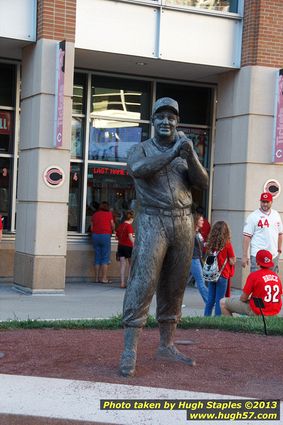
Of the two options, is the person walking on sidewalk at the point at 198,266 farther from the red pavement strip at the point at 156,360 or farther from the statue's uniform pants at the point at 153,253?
the statue's uniform pants at the point at 153,253

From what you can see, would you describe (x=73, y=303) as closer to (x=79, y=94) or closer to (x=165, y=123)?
(x=79, y=94)

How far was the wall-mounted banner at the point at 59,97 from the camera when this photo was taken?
12281 mm

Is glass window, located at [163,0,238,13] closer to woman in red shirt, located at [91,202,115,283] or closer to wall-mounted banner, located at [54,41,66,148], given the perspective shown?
wall-mounted banner, located at [54,41,66,148]

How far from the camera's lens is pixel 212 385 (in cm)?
557

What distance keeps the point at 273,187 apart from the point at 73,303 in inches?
187

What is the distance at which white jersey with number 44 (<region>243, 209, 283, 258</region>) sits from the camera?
11320mm

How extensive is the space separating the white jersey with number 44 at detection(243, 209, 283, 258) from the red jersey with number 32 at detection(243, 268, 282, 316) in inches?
108

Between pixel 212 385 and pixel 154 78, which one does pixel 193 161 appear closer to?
pixel 212 385

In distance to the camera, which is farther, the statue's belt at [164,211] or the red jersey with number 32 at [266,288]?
the red jersey with number 32 at [266,288]

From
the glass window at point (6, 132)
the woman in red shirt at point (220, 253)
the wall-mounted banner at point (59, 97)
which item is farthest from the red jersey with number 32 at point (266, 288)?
the glass window at point (6, 132)

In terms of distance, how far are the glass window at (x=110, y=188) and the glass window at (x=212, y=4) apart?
384 cm

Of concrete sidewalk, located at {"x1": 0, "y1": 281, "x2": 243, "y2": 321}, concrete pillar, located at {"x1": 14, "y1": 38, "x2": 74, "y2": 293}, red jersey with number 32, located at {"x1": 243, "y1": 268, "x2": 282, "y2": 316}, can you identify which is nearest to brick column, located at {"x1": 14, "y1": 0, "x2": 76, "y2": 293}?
concrete pillar, located at {"x1": 14, "y1": 38, "x2": 74, "y2": 293}

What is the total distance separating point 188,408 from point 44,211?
8.04 m

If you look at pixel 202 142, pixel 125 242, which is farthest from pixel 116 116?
pixel 125 242
